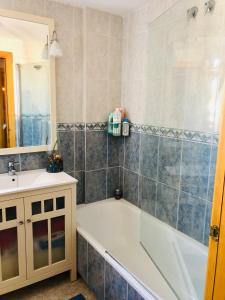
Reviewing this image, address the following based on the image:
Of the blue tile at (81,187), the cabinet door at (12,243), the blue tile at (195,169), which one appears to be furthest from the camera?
the blue tile at (81,187)

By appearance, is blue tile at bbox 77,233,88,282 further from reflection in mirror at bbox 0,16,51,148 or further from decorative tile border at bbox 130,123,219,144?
decorative tile border at bbox 130,123,219,144

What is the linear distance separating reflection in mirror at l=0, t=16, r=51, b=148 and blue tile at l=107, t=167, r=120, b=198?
0.76 m

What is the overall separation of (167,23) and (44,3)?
100cm

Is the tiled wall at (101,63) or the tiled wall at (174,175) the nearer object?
the tiled wall at (174,175)

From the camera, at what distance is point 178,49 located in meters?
1.70

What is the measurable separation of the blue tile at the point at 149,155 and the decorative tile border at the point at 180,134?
0.06 m

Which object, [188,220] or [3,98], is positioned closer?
[188,220]

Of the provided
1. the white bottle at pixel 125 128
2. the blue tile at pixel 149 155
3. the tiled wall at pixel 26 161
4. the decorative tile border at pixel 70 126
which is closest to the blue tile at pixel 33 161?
the tiled wall at pixel 26 161

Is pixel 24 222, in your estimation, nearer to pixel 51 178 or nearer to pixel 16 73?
pixel 51 178

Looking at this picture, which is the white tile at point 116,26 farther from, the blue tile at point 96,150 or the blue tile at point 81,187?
the blue tile at point 81,187

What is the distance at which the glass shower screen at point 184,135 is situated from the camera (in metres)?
1.46

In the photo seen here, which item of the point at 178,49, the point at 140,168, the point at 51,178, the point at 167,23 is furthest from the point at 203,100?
the point at 51,178

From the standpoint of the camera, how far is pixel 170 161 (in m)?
1.86

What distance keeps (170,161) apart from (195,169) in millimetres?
248
